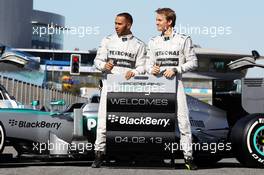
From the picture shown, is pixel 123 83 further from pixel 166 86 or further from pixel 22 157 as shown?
pixel 22 157

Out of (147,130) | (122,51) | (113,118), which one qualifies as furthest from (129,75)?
(147,130)

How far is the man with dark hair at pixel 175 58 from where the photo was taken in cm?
786

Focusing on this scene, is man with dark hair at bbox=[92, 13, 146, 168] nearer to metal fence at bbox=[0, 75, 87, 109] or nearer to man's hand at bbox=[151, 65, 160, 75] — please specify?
man's hand at bbox=[151, 65, 160, 75]

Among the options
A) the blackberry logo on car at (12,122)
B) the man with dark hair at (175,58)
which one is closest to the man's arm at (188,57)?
the man with dark hair at (175,58)

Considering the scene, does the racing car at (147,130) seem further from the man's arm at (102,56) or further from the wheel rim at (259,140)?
the man's arm at (102,56)

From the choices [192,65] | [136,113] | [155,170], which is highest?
[192,65]

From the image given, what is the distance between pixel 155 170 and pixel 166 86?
93cm

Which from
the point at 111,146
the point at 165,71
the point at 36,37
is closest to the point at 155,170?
the point at 111,146

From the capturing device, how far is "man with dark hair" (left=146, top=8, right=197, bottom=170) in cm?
786

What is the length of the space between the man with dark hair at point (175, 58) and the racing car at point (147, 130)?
13 cm

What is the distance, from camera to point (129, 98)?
25.4 feet

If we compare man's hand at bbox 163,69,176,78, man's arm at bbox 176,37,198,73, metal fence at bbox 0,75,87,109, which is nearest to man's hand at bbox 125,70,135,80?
man's hand at bbox 163,69,176,78

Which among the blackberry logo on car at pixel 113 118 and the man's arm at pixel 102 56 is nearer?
the blackberry logo on car at pixel 113 118

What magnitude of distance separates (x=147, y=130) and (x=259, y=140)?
53.3 inches
